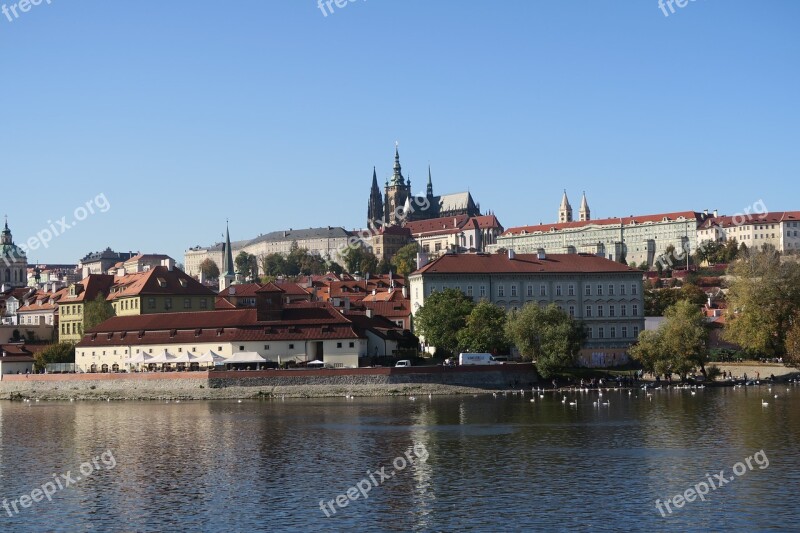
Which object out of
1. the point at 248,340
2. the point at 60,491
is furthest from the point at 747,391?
the point at 60,491

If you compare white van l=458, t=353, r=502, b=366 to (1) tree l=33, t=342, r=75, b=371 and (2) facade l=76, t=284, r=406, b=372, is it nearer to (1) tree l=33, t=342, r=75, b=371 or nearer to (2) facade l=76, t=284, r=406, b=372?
(2) facade l=76, t=284, r=406, b=372

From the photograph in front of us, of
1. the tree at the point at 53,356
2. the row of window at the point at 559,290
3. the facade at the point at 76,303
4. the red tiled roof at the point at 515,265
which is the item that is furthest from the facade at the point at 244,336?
the facade at the point at 76,303

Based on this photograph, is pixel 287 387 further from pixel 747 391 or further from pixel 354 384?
pixel 747 391

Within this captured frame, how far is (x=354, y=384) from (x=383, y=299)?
3607 centimetres

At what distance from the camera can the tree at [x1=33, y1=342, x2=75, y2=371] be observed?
300 feet

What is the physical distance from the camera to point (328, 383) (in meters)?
77.2

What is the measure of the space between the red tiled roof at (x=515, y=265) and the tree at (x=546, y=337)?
42.4ft

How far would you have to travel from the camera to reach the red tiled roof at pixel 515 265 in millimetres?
94938

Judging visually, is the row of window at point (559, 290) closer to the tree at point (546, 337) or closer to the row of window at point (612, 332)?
the row of window at point (612, 332)

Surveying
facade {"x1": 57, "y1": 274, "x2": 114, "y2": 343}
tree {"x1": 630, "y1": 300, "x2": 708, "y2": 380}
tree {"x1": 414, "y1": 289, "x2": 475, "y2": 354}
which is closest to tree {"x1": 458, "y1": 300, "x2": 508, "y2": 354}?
tree {"x1": 414, "y1": 289, "x2": 475, "y2": 354}

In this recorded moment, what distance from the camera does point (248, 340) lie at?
81500mm

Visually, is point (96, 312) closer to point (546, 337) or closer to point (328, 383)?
point (328, 383)

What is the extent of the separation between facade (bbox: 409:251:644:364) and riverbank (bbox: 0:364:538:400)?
50.2 ft

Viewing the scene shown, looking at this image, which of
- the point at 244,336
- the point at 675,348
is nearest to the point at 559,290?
the point at 675,348
